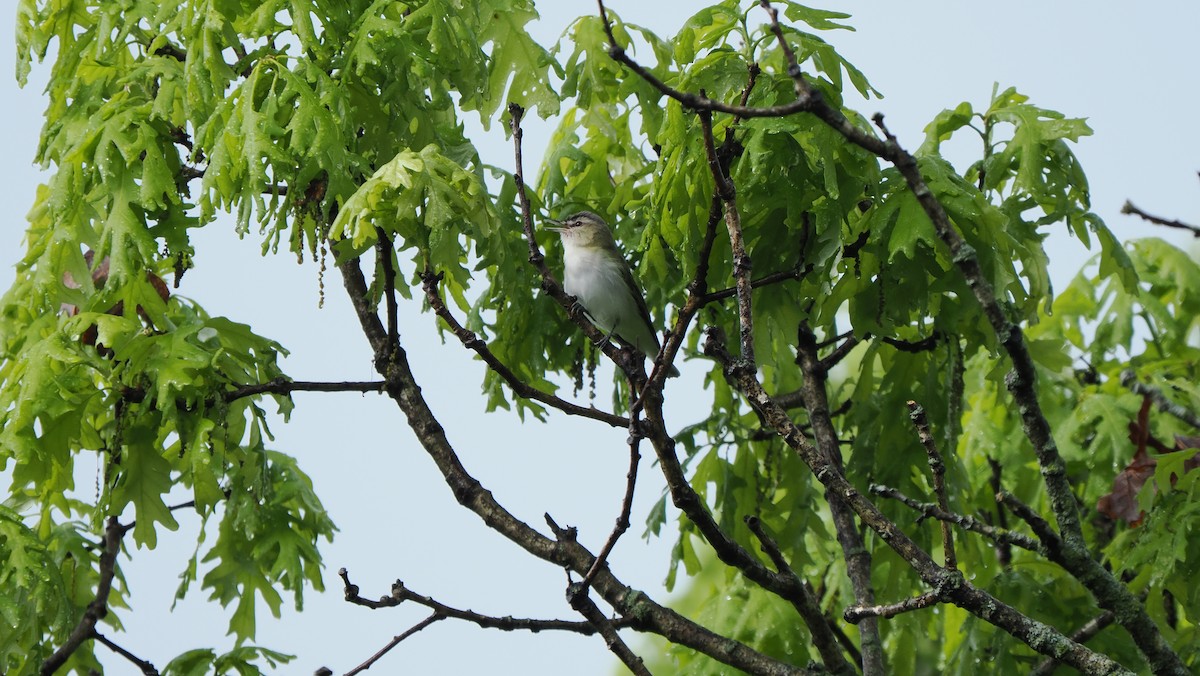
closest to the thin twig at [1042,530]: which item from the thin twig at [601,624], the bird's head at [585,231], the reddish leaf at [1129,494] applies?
the thin twig at [601,624]

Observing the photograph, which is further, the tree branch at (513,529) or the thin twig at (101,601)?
the thin twig at (101,601)

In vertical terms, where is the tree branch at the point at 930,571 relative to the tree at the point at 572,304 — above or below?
below

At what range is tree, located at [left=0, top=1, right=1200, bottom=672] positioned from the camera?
11.1 ft

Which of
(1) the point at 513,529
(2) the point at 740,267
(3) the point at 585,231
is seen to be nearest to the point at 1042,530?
(2) the point at 740,267

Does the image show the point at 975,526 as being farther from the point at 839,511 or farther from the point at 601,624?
the point at 839,511

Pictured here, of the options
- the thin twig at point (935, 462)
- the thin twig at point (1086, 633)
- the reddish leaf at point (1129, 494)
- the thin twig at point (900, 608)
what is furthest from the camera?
the reddish leaf at point (1129, 494)

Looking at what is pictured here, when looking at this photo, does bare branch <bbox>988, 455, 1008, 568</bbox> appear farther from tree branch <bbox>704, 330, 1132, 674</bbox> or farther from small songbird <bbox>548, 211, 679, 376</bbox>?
tree branch <bbox>704, 330, 1132, 674</bbox>

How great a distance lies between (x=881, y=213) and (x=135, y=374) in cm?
232

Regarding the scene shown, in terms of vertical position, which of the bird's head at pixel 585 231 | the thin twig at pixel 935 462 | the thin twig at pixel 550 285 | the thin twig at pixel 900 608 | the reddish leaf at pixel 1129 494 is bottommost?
the thin twig at pixel 900 608

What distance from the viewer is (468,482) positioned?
4.23m

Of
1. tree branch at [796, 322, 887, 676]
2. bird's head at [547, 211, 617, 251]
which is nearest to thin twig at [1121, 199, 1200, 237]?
tree branch at [796, 322, 887, 676]

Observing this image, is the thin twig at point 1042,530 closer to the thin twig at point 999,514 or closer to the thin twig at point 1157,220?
the thin twig at point 1157,220

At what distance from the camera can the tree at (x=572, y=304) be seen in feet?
11.1

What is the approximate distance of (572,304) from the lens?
3568 mm
